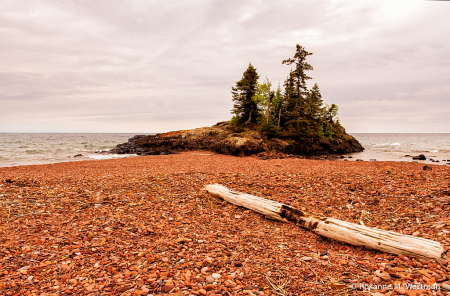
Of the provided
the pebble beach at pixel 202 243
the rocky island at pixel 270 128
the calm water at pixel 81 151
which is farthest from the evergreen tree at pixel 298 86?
the pebble beach at pixel 202 243

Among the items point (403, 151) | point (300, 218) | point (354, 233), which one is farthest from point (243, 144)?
point (403, 151)

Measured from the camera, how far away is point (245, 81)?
3294cm

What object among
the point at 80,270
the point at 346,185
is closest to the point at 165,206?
the point at 80,270

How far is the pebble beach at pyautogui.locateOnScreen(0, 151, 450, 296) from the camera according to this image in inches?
133

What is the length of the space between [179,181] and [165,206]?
268 centimetres

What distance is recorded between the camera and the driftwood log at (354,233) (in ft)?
12.6

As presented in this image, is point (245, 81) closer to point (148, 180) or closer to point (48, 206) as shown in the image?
point (148, 180)

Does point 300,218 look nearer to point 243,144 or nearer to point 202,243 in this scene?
point 202,243

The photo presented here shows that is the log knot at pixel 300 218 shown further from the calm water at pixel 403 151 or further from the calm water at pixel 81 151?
the calm water at pixel 403 151

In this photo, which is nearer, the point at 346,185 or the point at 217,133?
the point at 346,185

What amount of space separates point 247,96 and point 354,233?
30.9m

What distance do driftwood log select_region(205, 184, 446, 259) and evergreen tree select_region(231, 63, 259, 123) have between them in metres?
28.3

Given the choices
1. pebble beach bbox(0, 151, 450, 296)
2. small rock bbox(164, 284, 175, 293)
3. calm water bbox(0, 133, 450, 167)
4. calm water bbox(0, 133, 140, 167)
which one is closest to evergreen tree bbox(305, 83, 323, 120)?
calm water bbox(0, 133, 450, 167)

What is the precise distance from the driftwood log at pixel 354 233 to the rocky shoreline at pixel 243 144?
726 inches
